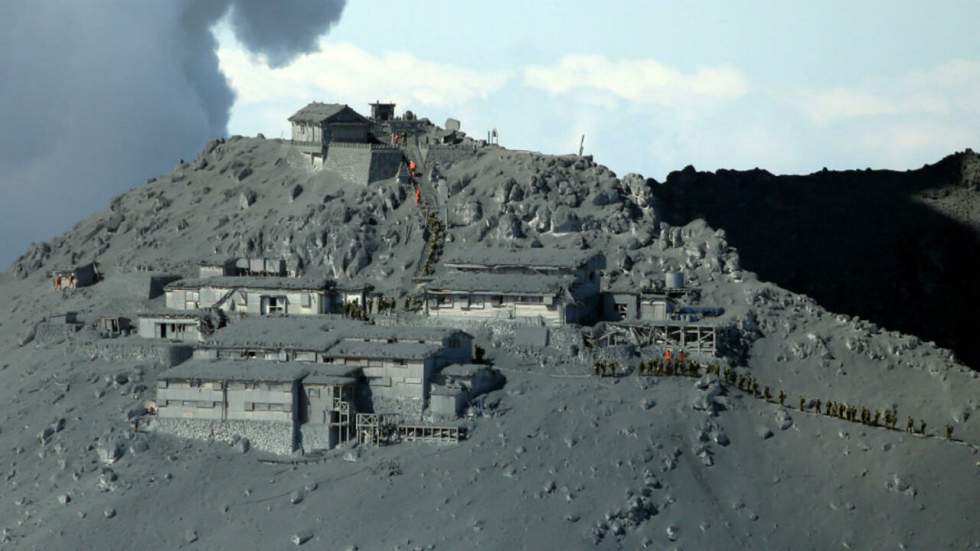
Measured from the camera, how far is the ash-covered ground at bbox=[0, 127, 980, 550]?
114 m

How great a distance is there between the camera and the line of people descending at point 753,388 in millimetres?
123625

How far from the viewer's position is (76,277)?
502 feet

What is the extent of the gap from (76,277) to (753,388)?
54849 millimetres

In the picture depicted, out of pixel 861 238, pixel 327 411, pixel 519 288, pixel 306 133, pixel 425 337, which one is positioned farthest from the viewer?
pixel 861 238

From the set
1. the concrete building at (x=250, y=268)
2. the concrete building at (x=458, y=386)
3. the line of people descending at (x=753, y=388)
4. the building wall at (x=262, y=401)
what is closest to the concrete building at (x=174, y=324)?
the concrete building at (x=250, y=268)

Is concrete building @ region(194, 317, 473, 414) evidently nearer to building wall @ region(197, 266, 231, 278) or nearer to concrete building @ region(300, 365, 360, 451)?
concrete building @ region(300, 365, 360, 451)

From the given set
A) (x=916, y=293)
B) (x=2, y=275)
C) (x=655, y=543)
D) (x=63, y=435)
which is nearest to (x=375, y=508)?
(x=655, y=543)

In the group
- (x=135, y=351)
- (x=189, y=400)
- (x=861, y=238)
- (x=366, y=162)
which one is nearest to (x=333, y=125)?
(x=366, y=162)

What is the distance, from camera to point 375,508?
11394 cm

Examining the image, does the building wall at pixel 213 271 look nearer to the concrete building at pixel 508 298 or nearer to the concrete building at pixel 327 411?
the concrete building at pixel 508 298

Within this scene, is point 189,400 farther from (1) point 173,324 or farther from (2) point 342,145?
(2) point 342,145

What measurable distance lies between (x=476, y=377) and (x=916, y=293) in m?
79.4

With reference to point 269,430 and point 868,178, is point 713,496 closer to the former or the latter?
point 269,430

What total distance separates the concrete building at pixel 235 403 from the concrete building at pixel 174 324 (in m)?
10.8
